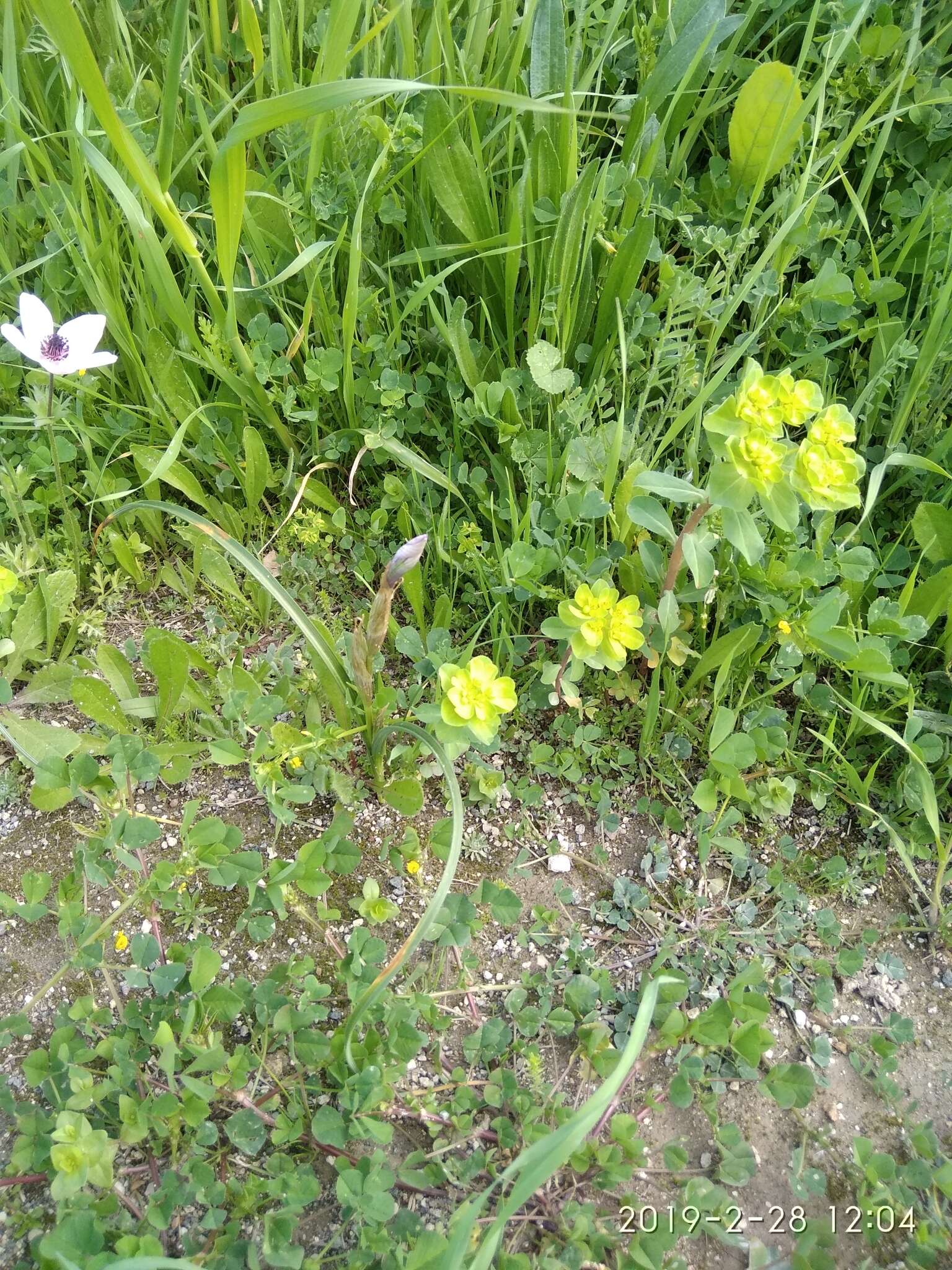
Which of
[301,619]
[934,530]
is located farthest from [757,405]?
[301,619]

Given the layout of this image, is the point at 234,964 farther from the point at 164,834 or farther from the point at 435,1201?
the point at 435,1201

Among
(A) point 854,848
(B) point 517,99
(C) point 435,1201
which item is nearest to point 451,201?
(B) point 517,99

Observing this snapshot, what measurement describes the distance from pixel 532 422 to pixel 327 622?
661 mm

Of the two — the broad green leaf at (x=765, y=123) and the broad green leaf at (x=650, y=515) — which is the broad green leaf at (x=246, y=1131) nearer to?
the broad green leaf at (x=650, y=515)

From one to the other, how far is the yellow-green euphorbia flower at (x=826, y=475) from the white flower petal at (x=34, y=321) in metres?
1.48

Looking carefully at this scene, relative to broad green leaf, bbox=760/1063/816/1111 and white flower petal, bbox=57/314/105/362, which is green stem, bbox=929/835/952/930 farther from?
white flower petal, bbox=57/314/105/362

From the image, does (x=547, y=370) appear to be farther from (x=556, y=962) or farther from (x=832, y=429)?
(x=556, y=962)

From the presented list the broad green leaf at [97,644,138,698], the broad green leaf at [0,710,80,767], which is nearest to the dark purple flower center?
the broad green leaf at [97,644,138,698]

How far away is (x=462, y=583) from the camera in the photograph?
2033mm

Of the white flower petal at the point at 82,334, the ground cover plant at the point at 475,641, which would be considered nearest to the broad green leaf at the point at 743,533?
the ground cover plant at the point at 475,641

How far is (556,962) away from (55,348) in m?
1.57

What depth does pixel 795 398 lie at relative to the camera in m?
1.52

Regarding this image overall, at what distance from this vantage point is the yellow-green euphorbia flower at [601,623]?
1.65 meters

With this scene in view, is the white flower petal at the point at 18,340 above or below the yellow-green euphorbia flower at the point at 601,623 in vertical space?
above
